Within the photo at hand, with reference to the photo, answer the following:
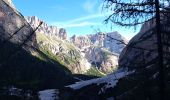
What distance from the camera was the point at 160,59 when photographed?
1488cm

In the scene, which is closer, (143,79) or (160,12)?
(160,12)

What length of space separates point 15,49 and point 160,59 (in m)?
8.01

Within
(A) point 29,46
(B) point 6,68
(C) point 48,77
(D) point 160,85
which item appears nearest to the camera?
(A) point 29,46

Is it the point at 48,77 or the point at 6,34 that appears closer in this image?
the point at 6,34

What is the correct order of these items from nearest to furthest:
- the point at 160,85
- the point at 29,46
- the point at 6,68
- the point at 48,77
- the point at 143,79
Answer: the point at 29,46
the point at 6,68
the point at 160,85
the point at 143,79
the point at 48,77

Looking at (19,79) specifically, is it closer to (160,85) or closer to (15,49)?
(15,49)

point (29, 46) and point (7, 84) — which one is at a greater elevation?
point (29, 46)

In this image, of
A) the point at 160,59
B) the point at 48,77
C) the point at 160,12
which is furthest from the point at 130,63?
the point at 48,77

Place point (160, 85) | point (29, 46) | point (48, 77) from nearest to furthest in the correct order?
point (29, 46), point (160, 85), point (48, 77)

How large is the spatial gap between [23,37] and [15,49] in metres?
0.31

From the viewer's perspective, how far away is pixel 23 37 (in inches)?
323

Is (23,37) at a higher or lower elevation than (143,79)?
higher

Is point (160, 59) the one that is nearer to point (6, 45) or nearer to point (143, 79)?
point (143, 79)

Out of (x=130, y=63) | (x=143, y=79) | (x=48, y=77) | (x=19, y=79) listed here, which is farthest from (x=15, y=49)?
(x=48, y=77)
